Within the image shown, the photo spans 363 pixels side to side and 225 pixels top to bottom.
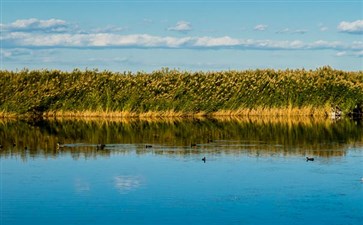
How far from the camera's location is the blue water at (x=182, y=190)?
15.3m

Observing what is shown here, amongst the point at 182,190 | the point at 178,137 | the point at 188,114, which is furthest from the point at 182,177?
the point at 188,114

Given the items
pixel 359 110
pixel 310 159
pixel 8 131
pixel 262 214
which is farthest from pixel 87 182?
pixel 359 110

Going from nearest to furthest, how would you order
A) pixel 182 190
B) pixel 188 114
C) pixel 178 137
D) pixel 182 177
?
pixel 182 190
pixel 182 177
pixel 178 137
pixel 188 114

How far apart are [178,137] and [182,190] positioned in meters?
14.6

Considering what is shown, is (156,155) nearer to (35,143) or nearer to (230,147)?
(230,147)

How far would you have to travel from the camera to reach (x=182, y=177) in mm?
20266

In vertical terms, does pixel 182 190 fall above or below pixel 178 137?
below

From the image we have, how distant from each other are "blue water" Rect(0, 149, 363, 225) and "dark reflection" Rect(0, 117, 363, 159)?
222 centimetres

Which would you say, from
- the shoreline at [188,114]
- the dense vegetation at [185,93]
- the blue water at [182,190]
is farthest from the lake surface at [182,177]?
the dense vegetation at [185,93]

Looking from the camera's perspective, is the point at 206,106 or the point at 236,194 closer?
the point at 236,194

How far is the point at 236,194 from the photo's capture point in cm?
1762

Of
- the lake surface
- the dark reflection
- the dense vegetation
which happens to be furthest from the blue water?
the dense vegetation

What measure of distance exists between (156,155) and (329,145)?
7.32 metres

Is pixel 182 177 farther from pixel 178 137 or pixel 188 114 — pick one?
pixel 188 114
